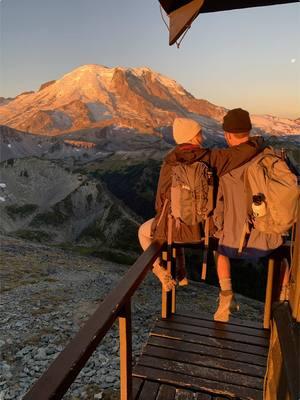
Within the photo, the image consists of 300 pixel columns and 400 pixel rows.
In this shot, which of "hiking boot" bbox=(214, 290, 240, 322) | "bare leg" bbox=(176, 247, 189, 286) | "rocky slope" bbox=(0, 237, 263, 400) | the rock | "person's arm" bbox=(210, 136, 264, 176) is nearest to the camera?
"person's arm" bbox=(210, 136, 264, 176)

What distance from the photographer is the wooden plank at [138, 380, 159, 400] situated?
4078 millimetres

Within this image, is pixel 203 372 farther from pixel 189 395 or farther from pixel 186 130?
pixel 186 130

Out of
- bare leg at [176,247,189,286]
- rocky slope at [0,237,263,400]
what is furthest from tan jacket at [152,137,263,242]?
rocky slope at [0,237,263,400]

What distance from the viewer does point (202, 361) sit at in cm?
461

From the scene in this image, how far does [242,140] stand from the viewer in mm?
4625

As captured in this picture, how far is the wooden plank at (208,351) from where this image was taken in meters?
4.66

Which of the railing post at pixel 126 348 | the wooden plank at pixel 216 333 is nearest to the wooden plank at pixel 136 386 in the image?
the railing post at pixel 126 348

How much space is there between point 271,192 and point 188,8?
7.70ft

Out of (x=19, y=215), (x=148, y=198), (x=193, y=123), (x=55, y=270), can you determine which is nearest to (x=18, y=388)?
(x=193, y=123)

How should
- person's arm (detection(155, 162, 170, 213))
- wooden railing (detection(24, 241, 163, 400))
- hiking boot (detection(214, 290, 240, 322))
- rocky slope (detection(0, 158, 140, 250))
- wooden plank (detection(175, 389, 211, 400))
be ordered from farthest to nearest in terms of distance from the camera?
rocky slope (detection(0, 158, 140, 250)) < hiking boot (detection(214, 290, 240, 322)) < person's arm (detection(155, 162, 170, 213)) < wooden plank (detection(175, 389, 211, 400)) < wooden railing (detection(24, 241, 163, 400))

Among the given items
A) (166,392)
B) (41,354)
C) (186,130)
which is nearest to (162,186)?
(186,130)

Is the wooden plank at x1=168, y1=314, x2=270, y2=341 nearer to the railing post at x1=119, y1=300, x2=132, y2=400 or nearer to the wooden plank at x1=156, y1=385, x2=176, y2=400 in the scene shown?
the wooden plank at x1=156, y1=385, x2=176, y2=400

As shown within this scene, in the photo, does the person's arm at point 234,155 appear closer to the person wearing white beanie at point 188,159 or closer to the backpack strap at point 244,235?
the person wearing white beanie at point 188,159

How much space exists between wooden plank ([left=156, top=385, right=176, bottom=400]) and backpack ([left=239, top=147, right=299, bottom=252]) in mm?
2070
